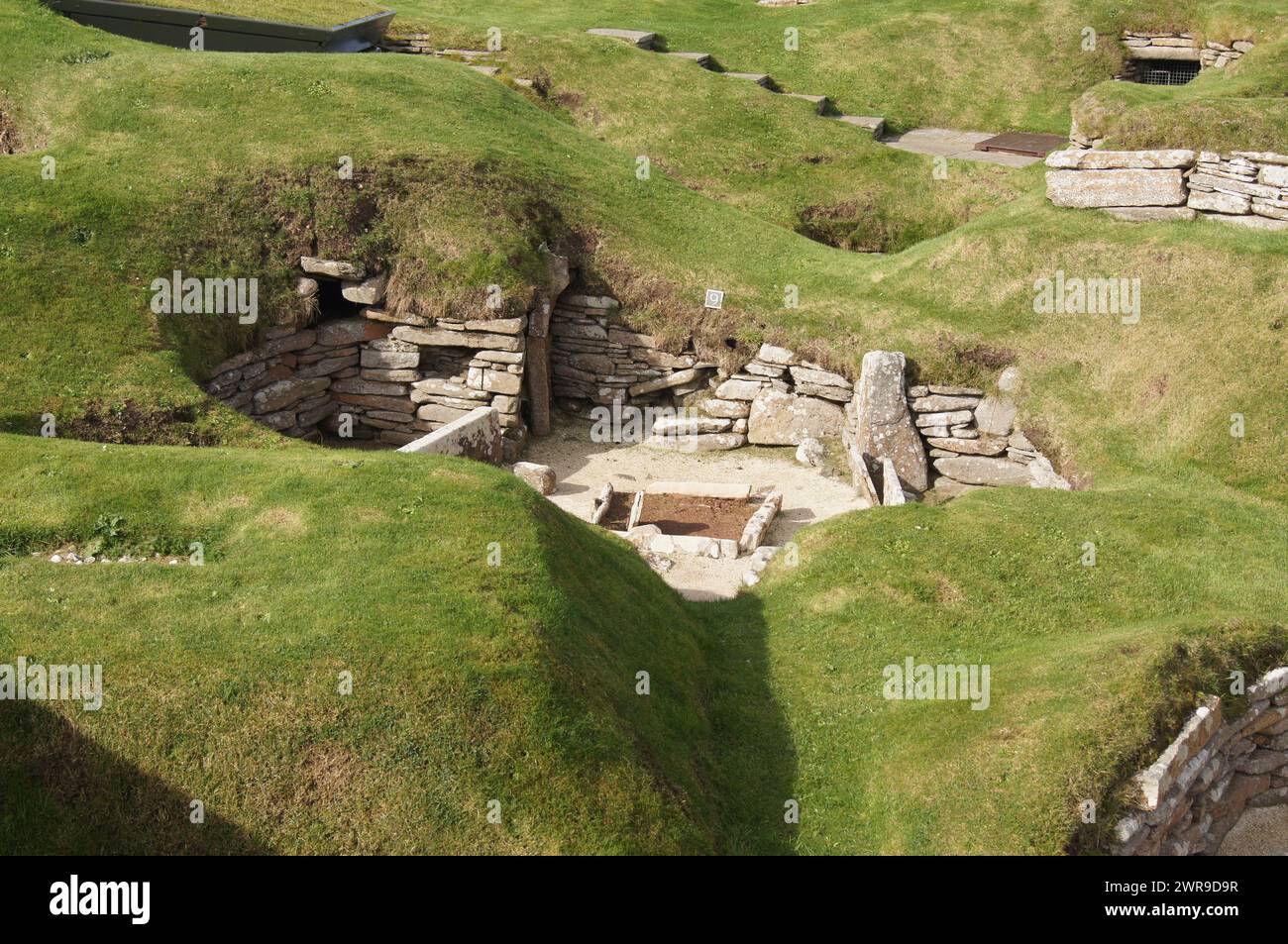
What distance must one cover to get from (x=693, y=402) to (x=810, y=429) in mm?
2573

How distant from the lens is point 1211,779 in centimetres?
1395

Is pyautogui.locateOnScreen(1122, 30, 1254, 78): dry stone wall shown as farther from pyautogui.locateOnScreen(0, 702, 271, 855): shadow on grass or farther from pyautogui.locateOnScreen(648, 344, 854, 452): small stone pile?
pyautogui.locateOnScreen(0, 702, 271, 855): shadow on grass

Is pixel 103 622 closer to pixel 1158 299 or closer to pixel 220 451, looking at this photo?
pixel 220 451

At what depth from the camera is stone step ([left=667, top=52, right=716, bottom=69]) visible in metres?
36.8

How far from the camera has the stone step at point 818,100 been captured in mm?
35719

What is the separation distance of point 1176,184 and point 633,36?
1945 centimetres

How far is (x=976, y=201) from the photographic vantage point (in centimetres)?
2989

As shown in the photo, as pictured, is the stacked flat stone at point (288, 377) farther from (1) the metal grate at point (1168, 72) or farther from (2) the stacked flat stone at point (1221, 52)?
(1) the metal grate at point (1168, 72)

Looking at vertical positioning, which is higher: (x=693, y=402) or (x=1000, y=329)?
(x=1000, y=329)

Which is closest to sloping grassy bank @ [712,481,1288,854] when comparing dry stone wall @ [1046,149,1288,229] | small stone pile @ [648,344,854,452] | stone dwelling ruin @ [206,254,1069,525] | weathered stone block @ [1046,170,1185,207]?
stone dwelling ruin @ [206,254,1069,525]

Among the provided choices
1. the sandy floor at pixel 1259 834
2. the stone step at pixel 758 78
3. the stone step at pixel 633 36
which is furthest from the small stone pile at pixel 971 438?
the stone step at pixel 633 36

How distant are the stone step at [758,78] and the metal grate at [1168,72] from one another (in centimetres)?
1203

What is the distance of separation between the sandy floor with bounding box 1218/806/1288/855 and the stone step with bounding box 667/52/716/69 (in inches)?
1104
